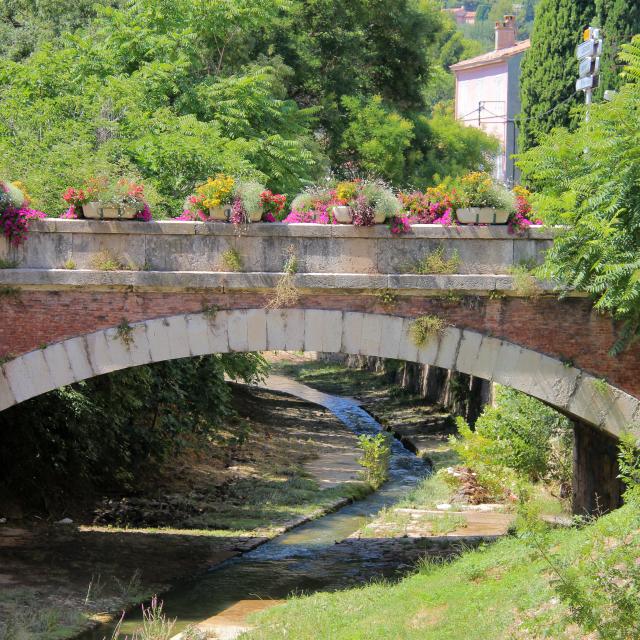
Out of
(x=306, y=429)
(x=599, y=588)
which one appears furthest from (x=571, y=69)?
(x=599, y=588)

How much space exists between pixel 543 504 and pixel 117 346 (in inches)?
291

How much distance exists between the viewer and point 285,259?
503 inches

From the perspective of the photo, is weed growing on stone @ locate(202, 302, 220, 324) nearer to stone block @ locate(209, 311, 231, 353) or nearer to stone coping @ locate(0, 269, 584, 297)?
stone block @ locate(209, 311, 231, 353)

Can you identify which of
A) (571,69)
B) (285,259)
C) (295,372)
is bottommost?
(295,372)

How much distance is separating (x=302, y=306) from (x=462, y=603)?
3.75m

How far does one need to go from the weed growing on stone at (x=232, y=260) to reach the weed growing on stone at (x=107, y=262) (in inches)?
45.4

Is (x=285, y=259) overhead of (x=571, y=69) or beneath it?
beneath

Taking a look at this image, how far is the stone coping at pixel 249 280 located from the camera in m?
12.6

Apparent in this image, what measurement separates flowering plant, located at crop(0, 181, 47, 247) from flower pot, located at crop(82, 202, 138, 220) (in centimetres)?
68

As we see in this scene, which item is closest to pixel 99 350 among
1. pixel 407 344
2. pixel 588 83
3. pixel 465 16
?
pixel 407 344

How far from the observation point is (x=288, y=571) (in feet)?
48.2

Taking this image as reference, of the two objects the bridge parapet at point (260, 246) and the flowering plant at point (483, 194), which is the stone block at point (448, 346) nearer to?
the bridge parapet at point (260, 246)

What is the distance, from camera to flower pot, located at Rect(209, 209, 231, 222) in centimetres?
1278

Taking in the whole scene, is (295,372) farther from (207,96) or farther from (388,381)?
(207,96)
